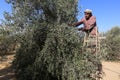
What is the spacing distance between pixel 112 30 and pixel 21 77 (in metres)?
22.8

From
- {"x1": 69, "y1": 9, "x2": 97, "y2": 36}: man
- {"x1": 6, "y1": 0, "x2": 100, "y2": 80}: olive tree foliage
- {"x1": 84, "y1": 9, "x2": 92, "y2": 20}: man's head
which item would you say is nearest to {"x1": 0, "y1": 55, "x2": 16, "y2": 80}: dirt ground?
{"x1": 6, "y1": 0, "x2": 100, "y2": 80}: olive tree foliage

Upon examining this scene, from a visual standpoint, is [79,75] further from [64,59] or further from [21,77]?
[21,77]

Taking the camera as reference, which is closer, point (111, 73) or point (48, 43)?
point (48, 43)

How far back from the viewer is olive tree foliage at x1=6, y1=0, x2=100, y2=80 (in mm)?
9367

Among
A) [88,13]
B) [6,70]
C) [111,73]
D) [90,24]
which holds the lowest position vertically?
[111,73]

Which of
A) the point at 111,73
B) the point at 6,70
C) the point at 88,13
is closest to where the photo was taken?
the point at 88,13

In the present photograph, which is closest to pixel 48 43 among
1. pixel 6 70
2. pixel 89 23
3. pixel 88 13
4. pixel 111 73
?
pixel 89 23

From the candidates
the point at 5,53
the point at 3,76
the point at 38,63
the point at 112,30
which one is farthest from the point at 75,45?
the point at 112,30

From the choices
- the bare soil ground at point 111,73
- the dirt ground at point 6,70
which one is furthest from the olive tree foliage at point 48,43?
the bare soil ground at point 111,73

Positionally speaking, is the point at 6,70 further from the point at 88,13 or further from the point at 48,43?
the point at 88,13

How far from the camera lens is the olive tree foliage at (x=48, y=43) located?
937cm

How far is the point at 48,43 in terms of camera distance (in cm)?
962

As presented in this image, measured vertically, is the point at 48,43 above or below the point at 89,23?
below

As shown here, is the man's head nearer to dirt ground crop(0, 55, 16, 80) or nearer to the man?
the man
